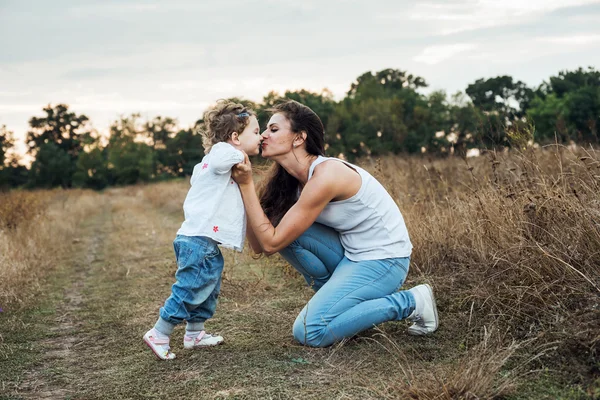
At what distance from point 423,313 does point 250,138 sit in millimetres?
1490

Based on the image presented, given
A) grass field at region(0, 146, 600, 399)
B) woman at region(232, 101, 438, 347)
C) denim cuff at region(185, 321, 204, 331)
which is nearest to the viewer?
grass field at region(0, 146, 600, 399)

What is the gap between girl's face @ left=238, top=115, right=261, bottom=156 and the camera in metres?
3.62

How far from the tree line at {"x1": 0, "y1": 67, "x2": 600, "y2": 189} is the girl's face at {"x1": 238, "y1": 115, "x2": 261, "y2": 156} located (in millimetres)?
21791

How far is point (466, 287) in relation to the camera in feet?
13.8

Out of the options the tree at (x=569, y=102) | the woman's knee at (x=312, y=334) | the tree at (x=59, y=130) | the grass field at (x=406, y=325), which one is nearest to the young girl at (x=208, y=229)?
the grass field at (x=406, y=325)

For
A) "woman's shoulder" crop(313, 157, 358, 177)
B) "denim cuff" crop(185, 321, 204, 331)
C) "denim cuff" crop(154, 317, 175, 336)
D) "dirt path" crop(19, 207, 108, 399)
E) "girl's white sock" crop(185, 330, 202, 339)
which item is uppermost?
"woman's shoulder" crop(313, 157, 358, 177)

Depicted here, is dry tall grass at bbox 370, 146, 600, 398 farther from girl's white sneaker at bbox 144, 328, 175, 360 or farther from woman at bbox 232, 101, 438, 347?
girl's white sneaker at bbox 144, 328, 175, 360

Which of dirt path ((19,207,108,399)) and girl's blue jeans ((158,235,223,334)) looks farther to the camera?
girl's blue jeans ((158,235,223,334))

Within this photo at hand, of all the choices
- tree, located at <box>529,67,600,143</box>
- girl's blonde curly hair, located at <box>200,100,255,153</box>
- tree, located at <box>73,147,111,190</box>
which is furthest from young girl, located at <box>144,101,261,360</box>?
tree, located at <box>73,147,111,190</box>

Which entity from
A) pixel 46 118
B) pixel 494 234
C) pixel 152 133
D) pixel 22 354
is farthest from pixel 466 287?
pixel 46 118

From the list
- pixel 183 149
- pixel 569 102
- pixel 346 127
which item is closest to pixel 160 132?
pixel 183 149

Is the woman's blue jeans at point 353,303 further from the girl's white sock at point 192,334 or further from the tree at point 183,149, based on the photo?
the tree at point 183,149

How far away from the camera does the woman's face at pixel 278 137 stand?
12.3 ft

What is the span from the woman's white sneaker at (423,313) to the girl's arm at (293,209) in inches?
30.6
